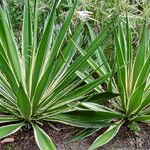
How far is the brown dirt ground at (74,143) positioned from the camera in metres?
3.26

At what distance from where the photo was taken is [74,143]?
10.8 feet

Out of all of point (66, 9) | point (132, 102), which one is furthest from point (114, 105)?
point (66, 9)

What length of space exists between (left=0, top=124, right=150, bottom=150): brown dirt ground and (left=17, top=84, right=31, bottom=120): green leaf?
20cm

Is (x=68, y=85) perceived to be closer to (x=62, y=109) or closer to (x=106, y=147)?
(x=62, y=109)

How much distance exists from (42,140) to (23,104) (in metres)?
0.32

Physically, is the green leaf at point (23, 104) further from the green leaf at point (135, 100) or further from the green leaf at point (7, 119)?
the green leaf at point (135, 100)

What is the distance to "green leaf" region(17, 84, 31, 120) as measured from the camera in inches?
112

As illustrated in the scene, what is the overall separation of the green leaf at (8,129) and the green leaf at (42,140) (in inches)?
5.4

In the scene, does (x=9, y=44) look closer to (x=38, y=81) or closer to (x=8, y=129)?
(x=38, y=81)

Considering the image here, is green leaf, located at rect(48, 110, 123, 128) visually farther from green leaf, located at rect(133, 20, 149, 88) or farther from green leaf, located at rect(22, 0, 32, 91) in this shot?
green leaf, located at rect(22, 0, 32, 91)

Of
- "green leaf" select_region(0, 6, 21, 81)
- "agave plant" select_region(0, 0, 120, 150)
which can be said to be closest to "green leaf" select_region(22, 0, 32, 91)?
"agave plant" select_region(0, 0, 120, 150)

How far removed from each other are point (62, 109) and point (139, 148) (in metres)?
0.69

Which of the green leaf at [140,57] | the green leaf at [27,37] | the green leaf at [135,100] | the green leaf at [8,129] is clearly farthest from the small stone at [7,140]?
the green leaf at [140,57]

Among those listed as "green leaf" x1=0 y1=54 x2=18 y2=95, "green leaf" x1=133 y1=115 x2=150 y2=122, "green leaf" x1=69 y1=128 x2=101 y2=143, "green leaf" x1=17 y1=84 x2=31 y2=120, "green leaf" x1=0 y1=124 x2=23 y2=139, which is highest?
"green leaf" x1=0 y1=54 x2=18 y2=95
